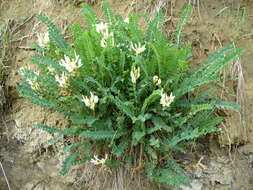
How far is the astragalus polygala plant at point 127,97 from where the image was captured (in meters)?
2.54

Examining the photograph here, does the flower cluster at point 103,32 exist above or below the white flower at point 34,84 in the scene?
above

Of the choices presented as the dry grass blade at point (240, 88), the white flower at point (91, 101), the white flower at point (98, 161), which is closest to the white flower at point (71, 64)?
the white flower at point (91, 101)

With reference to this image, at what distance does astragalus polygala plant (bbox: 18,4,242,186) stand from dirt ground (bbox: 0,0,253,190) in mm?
189

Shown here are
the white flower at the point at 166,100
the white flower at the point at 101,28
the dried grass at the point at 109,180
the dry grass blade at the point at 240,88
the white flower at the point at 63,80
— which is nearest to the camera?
the white flower at the point at 166,100

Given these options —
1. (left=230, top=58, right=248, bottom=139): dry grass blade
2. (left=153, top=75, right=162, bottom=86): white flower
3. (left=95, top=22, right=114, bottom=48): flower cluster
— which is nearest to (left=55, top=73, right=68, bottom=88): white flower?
(left=95, top=22, right=114, bottom=48): flower cluster

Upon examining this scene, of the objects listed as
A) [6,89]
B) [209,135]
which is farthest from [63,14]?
[209,135]

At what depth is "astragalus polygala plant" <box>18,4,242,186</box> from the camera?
2545 mm

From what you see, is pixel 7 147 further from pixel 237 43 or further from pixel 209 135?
pixel 237 43

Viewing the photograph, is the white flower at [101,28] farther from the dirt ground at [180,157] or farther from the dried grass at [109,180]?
the dried grass at [109,180]

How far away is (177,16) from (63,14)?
4.01 ft

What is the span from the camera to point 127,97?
2.69m

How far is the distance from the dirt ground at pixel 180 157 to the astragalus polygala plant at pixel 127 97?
0.19 metres

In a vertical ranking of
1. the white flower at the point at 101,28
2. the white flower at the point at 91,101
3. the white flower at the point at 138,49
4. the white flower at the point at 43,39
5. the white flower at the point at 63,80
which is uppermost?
the white flower at the point at 101,28

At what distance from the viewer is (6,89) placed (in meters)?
3.34
